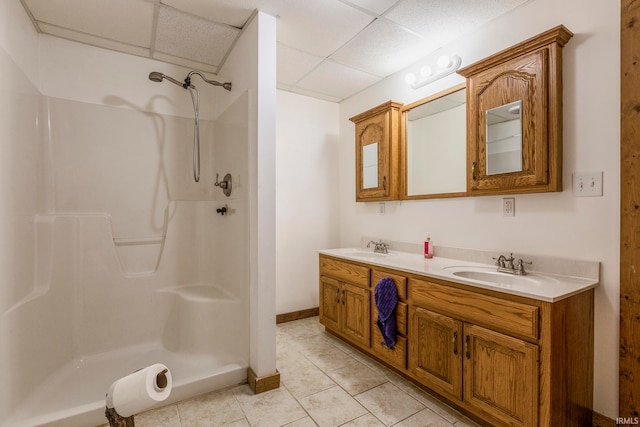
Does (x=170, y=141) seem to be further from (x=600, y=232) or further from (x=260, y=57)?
(x=600, y=232)

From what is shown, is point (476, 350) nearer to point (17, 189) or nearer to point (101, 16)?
point (17, 189)

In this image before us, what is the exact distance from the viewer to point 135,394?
88cm

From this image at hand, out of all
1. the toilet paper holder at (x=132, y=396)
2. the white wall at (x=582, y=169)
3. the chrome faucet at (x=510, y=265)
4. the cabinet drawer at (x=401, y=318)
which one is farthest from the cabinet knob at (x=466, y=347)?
the toilet paper holder at (x=132, y=396)

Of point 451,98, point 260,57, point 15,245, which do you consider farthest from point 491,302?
point 15,245

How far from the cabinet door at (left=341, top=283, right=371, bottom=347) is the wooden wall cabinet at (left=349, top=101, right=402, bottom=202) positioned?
34.8 inches

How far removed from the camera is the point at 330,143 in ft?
11.4

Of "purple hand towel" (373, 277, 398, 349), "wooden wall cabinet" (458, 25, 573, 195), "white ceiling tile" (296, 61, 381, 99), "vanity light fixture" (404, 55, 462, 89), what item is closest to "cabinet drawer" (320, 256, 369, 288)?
"purple hand towel" (373, 277, 398, 349)

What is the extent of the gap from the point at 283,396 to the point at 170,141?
2.29 metres

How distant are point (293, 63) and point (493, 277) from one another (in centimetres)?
227

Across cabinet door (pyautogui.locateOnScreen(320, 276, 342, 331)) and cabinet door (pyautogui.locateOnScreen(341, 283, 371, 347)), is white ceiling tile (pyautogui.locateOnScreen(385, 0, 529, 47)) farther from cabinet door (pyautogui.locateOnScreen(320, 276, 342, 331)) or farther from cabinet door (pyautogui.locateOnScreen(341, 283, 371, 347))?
cabinet door (pyautogui.locateOnScreen(320, 276, 342, 331))

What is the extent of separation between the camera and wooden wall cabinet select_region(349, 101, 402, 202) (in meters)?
2.67

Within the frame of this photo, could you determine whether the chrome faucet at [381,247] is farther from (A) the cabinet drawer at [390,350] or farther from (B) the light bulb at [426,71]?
(B) the light bulb at [426,71]

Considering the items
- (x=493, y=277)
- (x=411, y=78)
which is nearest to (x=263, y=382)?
(x=493, y=277)

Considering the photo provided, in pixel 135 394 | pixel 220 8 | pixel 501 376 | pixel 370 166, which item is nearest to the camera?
pixel 135 394
